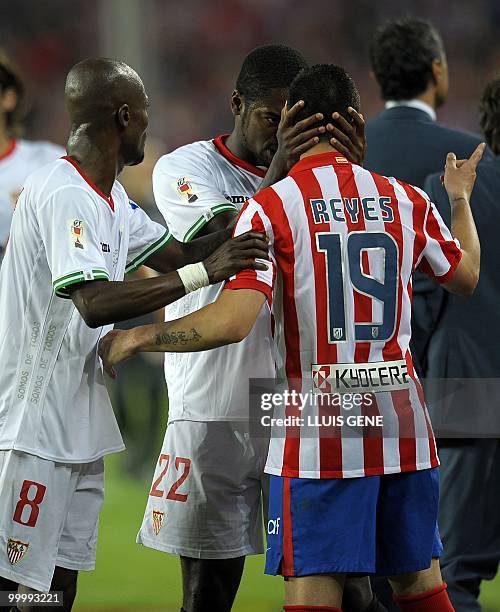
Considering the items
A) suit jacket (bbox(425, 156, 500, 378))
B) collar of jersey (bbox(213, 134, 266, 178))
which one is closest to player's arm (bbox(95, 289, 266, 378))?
collar of jersey (bbox(213, 134, 266, 178))

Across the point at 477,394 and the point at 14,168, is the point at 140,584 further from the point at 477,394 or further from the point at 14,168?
the point at 14,168

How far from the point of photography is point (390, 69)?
15.2 feet

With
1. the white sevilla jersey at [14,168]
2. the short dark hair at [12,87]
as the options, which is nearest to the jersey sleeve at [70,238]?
the white sevilla jersey at [14,168]

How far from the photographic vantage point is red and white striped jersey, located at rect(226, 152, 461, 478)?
9.11 ft

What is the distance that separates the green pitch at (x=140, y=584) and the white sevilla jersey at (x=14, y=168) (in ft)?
5.25

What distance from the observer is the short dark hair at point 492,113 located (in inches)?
163

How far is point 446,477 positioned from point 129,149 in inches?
76.0

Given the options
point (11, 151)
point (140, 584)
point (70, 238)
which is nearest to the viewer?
point (70, 238)

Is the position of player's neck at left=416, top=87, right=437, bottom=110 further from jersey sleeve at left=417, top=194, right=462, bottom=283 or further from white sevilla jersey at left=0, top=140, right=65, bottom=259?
white sevilla jersey at left=0, top=140, right=65, bottom=259

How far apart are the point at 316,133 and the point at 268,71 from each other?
0.53 metres

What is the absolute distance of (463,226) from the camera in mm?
3092

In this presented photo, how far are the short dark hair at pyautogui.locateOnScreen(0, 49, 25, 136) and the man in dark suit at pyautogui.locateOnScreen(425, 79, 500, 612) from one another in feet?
7.99

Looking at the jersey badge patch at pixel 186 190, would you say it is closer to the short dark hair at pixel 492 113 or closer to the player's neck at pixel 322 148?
the player's neck at pixel 322 148

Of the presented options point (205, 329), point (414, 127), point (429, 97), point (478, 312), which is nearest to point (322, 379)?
point (205, 329)
